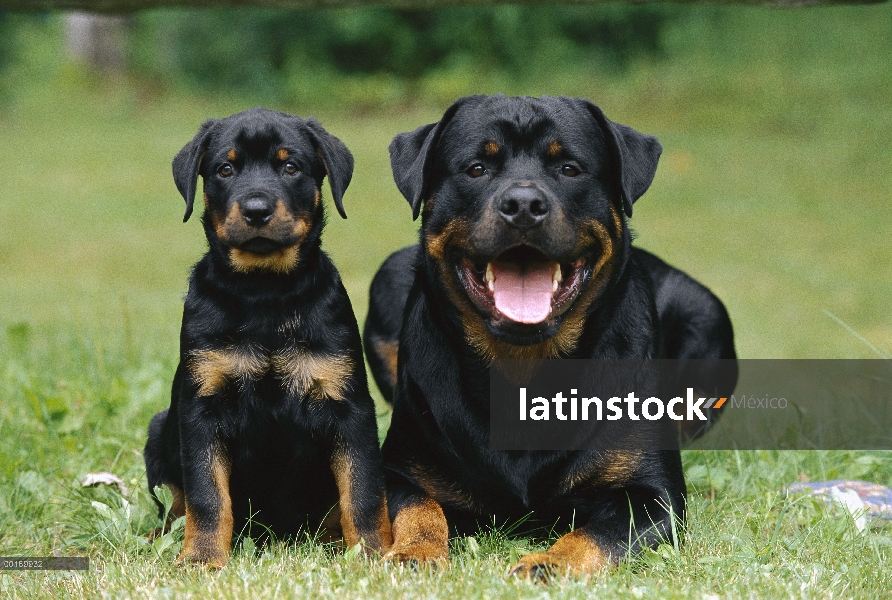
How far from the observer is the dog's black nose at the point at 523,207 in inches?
125

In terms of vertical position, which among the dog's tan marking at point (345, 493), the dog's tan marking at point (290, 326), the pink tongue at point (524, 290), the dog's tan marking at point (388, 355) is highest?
the pink tongue at point (524, 290)

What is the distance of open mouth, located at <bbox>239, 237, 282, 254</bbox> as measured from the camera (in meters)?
3.23

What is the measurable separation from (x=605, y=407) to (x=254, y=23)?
12.2 m

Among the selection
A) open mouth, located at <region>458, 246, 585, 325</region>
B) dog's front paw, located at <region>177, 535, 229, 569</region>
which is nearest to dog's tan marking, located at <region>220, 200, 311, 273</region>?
open mouth, located at <region>458, 246, 585, 325</region>

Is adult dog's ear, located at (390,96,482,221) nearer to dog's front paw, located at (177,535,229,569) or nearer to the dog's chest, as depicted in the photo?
the dog's chest

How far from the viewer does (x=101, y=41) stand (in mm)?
15344

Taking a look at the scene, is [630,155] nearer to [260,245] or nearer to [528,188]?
[528,188]

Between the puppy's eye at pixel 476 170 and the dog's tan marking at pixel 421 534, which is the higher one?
the puppy's eye at pixel 476 170

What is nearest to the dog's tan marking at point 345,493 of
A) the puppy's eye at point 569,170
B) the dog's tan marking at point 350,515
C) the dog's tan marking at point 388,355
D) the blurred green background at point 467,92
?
the dog's tan marking at point 350,515

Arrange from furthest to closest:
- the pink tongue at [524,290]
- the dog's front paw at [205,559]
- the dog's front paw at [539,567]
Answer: the pink tongue at [524,290] → the dog's front paw at [205,559] → the dog's front paw at [539,567]

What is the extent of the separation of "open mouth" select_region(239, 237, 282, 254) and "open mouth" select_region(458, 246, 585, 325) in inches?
23.6

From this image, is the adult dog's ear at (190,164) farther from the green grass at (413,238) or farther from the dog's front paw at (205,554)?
the green grass at (413,238)

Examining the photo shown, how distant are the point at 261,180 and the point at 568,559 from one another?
4.73ft

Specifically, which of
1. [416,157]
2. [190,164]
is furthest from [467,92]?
[190,164]
